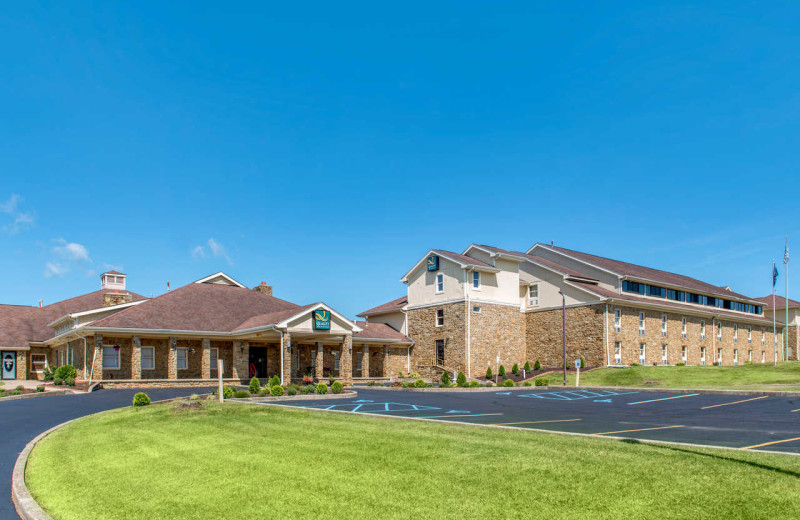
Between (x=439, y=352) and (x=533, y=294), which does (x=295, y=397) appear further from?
(x=533, y=294)

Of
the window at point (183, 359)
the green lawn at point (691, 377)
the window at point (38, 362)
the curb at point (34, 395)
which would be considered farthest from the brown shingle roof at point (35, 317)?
the green lawn at point (691, 377)

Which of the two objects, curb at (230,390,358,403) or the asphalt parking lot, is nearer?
the asphalt parking lot

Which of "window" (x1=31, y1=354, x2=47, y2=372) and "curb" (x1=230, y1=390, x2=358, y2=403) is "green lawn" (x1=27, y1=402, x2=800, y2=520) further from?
"window" (x1=31, y1=354, x2=47, y2=372)

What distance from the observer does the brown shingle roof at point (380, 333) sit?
40969mm

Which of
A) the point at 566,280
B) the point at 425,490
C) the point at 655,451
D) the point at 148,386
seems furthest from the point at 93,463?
the point at 566,280

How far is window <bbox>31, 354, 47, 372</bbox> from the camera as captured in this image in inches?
1738

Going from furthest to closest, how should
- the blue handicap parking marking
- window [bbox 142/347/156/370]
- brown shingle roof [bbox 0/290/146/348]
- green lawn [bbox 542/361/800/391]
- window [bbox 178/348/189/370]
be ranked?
1. brown shingle roof [bbox 0/290/146/348]
2. window [bbox 178/348/189/370]
3. window [bbox 142/347/156/370]
4. green lawn [bbox 542/361/800/391]
5. the blue handicap parking marking

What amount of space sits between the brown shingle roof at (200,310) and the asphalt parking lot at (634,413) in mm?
13120

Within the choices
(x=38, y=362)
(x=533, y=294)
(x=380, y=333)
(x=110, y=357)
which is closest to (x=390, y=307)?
(x=380, y=333)

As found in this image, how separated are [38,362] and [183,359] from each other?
18.2m

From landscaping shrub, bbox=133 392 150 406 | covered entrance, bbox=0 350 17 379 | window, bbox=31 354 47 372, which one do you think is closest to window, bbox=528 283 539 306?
landscaping shrub, bbox=133 392 150 406

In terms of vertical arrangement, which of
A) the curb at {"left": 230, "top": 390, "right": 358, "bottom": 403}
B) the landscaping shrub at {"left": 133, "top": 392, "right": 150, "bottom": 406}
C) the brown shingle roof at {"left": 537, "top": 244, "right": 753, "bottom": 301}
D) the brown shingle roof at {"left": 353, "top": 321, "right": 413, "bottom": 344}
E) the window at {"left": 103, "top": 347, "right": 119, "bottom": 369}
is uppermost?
the brown shingle roof at {"left": 537, "top": 244, "right": 753, "bottom": 301}

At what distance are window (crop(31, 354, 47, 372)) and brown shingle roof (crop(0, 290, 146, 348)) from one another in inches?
60.1

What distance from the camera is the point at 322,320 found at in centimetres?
3256
